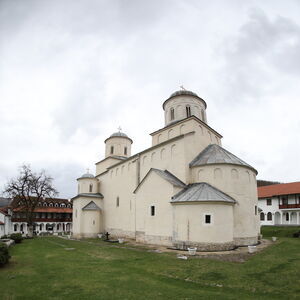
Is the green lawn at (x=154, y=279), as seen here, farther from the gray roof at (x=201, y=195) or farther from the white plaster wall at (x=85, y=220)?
the white plaster wall at (x=85, y=220)

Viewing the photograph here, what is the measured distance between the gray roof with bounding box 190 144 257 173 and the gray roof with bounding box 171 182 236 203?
6.55 ft

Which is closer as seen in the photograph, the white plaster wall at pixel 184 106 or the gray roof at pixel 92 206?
the white plaster wall at pixel 184 106

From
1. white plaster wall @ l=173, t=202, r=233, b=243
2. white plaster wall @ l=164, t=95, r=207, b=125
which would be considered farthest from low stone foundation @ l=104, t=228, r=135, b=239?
white plaster wall @ l=164, t=95, r=207, b=125

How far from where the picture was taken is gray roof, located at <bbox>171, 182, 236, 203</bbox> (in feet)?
57.4

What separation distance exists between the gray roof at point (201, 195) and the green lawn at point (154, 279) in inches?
181

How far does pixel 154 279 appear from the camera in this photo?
10000mm

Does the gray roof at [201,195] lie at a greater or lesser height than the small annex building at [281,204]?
greater

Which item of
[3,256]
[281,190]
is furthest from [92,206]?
[281,190]

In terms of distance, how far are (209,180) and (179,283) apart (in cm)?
1164

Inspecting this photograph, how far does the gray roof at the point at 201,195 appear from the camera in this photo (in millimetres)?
17509

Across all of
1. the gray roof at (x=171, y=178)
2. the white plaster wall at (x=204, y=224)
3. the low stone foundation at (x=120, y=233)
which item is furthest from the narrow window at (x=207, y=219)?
the low stone foundation at (x=120, y=233)

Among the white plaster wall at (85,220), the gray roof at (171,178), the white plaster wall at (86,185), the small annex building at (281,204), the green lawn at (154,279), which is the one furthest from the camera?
the small annex building at (281,204)

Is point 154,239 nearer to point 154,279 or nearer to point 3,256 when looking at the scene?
point 154,279

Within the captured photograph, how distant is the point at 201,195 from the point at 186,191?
1909 millimetres
